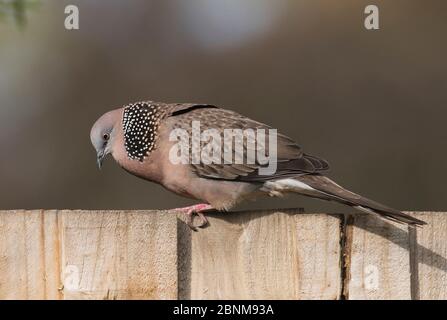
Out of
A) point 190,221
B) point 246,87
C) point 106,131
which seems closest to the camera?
point 190,221

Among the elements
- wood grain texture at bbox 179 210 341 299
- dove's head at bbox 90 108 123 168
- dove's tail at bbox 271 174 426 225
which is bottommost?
wood grain texture at bbox 179 210 341 299

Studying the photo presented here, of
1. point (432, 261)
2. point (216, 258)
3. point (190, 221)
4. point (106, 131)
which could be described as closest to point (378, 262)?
point (432, 261)

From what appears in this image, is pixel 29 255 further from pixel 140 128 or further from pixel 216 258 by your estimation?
pixel 140 128

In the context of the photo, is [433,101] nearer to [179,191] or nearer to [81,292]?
[179,191]

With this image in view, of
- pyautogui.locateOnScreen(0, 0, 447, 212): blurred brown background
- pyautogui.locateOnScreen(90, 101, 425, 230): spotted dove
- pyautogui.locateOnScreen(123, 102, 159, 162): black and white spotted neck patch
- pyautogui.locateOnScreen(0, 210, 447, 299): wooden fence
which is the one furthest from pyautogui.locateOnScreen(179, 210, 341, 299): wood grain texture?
pyautogui.locateOnScreen(0, 0, 447, 212): blurred brown background

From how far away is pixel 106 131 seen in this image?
14.9 feet

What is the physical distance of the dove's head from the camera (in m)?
4.50

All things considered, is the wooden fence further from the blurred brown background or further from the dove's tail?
the blurred brown background

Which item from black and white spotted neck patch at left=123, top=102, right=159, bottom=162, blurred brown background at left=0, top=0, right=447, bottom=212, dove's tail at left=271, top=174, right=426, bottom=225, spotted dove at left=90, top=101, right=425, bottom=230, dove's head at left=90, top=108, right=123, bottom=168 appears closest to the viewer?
dove's tail at left=271, top=174, right=426, bottom=225

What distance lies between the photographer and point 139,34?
20.6 feet

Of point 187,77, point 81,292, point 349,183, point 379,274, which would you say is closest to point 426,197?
point 349,183

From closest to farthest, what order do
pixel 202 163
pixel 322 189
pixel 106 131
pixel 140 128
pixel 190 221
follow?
A: pixel 190 221, pixel 322 189, pixel 202 163, pixel 140 128, pixel 106 131

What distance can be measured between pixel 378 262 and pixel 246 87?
3.37m

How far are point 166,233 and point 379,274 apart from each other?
729 mm
